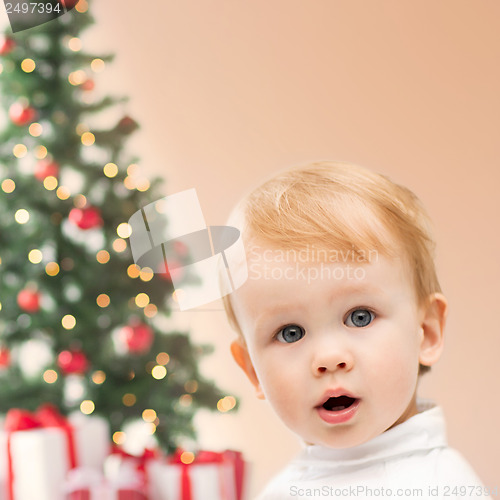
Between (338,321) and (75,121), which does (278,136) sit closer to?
(75,121)

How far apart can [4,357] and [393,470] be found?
1.51 metres

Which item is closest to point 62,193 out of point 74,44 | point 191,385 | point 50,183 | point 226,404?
point 50,183

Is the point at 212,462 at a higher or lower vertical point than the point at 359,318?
lower

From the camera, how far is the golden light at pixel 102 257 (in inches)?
82.6

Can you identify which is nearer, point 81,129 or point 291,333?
point 291,333

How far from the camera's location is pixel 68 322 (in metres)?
2.08

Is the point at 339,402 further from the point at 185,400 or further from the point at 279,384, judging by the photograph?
the point at 185,400

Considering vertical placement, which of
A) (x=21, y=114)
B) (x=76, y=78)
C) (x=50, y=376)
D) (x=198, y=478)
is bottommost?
(x=198, y=478)

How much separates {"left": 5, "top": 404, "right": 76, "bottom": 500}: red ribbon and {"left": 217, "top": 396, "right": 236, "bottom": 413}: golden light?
456mm

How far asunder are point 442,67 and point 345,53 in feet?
1.21

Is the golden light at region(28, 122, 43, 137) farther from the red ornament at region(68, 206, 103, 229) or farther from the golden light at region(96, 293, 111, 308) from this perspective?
the golden light at region(96, 293, 111, 308)

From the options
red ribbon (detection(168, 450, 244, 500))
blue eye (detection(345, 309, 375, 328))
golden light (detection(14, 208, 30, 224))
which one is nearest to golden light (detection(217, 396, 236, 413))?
red ribbon (detection(168, 450, 244, 500))

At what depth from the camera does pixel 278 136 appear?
2.73 m

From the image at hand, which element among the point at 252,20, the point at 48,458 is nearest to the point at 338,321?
the point at 48,458
